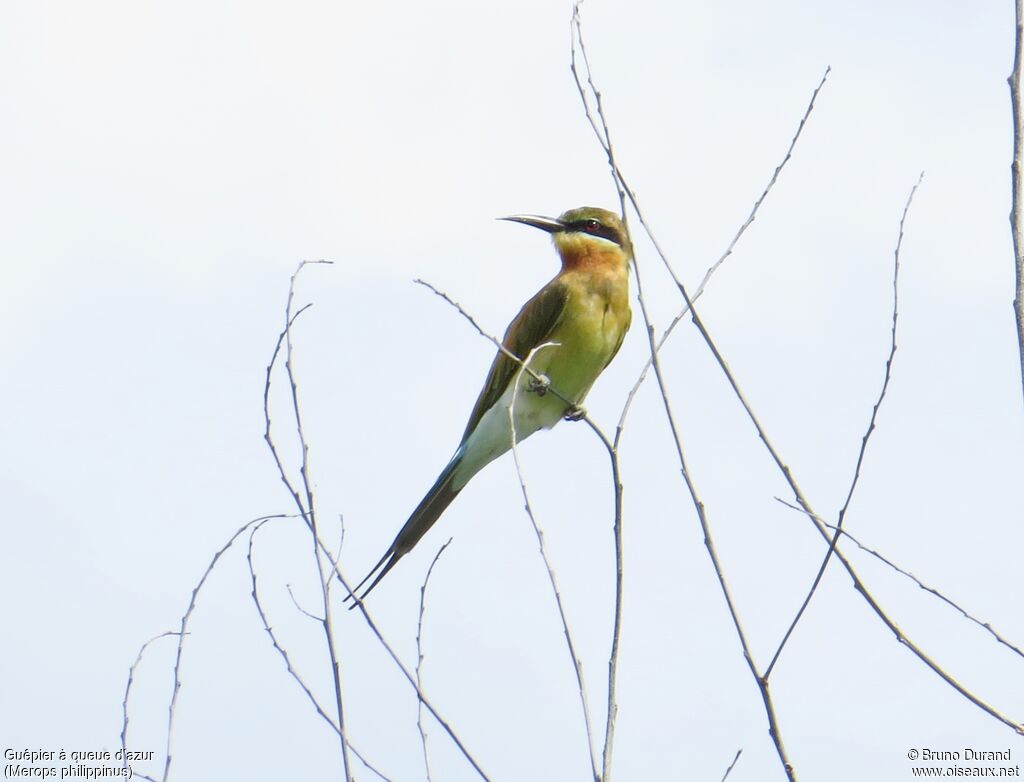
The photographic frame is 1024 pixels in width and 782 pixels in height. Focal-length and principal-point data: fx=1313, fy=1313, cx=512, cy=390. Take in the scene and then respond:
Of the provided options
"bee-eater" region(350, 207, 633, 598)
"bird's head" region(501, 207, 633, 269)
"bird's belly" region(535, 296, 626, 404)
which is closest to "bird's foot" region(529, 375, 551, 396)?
"bee-eater" region(350, 207, 633, 598)

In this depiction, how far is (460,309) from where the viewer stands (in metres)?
3.10

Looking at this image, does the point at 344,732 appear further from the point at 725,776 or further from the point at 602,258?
the point at 602,258

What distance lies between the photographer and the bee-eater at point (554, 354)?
5.77 m

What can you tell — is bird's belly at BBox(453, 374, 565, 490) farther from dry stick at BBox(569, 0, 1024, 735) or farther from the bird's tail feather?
dry stick at BBox(569, 0, 1024, 735)

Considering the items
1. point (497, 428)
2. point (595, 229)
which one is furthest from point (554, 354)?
point (595, 229)

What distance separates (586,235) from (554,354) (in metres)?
0.70

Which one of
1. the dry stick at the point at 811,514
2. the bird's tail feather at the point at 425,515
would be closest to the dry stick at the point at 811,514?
the dry stick at the point at 811,514

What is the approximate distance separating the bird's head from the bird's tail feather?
108cm

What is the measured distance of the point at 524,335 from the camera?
5977 mm

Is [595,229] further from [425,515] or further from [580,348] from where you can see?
[425,515]

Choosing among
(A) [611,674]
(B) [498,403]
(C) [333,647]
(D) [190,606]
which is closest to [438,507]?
(B) [498,403]

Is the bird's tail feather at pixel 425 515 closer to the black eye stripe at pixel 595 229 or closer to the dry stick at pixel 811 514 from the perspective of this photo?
the black eye stripe at pixel 595 229

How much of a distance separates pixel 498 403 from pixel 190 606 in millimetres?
2655

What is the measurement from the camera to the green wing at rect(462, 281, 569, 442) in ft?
19.3
